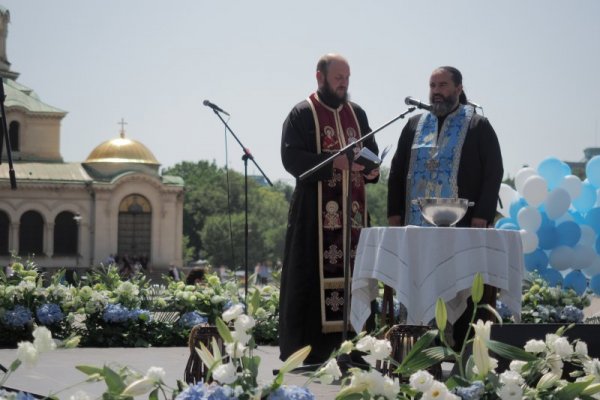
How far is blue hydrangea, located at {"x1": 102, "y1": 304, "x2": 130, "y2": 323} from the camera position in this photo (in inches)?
428

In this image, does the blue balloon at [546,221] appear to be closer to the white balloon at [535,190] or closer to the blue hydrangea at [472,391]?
the white balloon at [535,190]

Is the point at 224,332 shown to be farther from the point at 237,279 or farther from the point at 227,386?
the point at 237,279

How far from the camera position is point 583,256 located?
1570 cm

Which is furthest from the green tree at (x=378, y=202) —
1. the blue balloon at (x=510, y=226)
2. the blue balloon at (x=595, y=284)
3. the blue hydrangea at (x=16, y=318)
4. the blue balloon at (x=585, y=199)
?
the blue hydrangea at (x=16, y=318)

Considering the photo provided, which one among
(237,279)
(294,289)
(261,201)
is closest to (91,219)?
(261,201)

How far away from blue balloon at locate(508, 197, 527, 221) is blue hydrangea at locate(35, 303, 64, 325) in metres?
7.78

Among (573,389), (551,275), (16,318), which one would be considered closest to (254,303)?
(573,389)

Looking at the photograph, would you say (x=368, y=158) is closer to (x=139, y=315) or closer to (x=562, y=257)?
(x=139, y=315)

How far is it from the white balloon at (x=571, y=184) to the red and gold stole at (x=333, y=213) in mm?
8918

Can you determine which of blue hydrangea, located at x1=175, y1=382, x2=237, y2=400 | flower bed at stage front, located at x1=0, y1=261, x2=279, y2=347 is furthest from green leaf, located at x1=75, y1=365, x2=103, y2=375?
flower bed at stage front, located at x1=0, y1=261, x2=279, y2=347

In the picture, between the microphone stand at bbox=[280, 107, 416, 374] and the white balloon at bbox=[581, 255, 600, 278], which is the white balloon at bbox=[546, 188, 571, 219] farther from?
the microphone stand at bbox=[280, 107, 416, 374]

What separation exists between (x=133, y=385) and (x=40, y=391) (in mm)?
3883

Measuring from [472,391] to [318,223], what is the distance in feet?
16.2

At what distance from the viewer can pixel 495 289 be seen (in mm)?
7074
